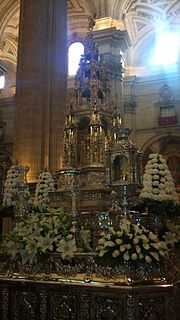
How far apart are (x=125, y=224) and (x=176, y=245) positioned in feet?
3.40

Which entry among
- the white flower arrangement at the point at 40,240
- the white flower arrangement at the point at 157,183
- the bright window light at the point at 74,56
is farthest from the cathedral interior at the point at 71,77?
the white flower arrangement at the point at 40,240

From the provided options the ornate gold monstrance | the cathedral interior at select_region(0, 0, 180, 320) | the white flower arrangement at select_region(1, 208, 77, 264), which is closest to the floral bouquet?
the cathedral interior at select_region(0, 0, 180, 320)

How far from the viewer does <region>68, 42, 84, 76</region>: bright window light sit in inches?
903

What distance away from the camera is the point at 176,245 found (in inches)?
191

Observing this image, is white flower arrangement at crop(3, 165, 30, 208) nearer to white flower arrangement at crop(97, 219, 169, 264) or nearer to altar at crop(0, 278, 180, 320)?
altar at crop(0, 278, 180, 320)

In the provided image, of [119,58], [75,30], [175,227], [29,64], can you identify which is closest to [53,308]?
[175,227]

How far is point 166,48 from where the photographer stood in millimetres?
22516

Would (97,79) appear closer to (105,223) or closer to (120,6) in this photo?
(105,223)

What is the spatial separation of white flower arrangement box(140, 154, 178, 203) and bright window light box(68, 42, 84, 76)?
51.2 ft

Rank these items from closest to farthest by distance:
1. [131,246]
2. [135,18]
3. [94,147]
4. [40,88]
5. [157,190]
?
[131,246] → [157,190] → [94,147] → [40,88] → [135,18]

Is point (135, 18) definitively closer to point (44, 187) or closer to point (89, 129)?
point (89, 129)

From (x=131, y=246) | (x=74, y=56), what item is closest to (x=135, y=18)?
(x=74, y=56)

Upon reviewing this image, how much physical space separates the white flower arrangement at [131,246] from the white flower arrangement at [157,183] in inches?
145

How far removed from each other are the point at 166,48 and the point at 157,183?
16447 millimetres
